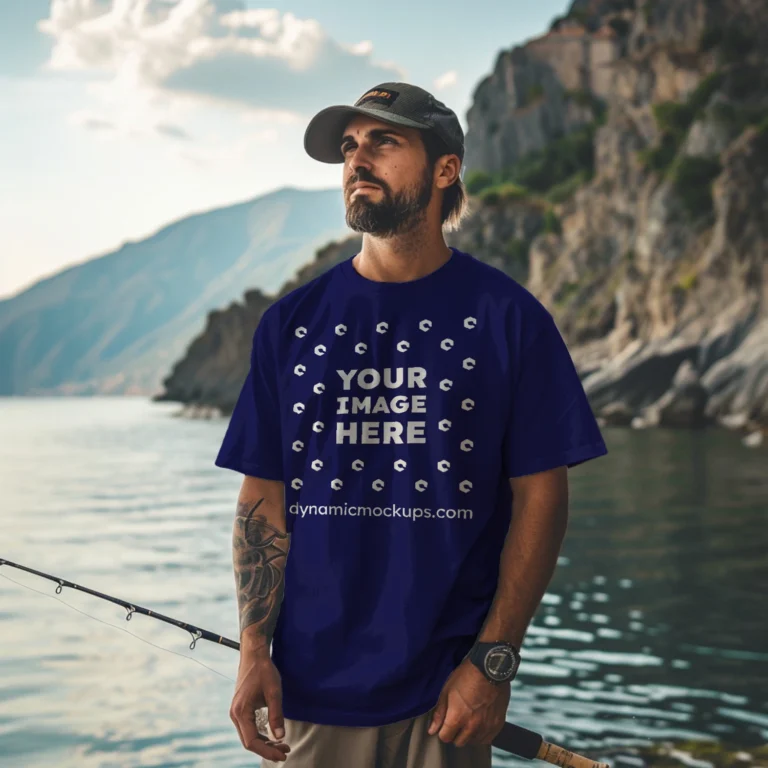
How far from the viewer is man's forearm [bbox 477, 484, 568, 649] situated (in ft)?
9.75

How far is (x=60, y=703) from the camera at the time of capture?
34.7 ft

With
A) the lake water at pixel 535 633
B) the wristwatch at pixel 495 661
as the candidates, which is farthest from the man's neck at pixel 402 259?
the lake water at pixel 535 633

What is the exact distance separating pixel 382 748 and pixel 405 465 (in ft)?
2.35

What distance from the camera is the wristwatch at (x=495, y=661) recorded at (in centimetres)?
289

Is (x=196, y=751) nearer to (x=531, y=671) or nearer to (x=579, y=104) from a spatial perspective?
(x=531, y=671)

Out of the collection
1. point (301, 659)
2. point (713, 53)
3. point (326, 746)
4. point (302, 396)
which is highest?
point (713, 53)

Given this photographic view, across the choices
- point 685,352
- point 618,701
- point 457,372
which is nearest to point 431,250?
point 457,372

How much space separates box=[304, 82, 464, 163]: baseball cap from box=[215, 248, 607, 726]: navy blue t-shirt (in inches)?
15.6

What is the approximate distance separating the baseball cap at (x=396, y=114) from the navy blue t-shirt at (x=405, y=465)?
0.40m

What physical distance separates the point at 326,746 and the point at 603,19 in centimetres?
12691

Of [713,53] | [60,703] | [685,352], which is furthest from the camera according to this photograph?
[713,53]

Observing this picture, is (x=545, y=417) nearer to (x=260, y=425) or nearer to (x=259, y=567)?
(x=260, y=425)

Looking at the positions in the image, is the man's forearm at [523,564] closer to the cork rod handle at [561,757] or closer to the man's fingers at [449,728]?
the man's fingers at [449,728]

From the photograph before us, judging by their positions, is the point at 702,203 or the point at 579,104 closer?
the point at 702,203
